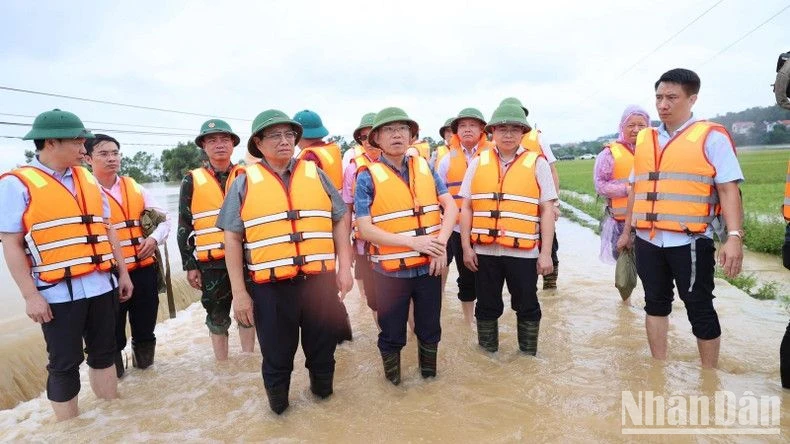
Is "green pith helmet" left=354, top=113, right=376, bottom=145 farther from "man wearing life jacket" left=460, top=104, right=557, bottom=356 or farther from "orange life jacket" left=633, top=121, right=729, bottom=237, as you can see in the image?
"orange life jacket" left=633, top=121, right=729, bottom=237

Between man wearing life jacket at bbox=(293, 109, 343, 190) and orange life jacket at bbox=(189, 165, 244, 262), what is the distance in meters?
0.71

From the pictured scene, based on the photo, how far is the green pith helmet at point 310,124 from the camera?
4.60m

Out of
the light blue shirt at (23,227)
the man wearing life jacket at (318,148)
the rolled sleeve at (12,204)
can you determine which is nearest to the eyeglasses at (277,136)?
the man wearing life jacket at (318,148)

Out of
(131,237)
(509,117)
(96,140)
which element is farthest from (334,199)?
(96,140)

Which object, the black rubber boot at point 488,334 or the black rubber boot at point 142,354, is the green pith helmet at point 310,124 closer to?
the black rubber boot at point 488,334

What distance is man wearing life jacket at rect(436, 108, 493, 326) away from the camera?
4871 mm

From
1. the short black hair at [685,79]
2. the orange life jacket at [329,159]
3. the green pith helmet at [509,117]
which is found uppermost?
the short black hair at [685,79]

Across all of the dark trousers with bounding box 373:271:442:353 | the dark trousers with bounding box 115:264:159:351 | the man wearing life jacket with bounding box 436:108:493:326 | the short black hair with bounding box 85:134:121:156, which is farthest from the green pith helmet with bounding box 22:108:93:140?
the man wearing life jacket with bounding box 436:108:493:326

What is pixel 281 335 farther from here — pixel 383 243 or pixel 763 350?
pixel 763 350

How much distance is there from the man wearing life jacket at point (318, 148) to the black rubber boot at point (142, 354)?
2.32 meters

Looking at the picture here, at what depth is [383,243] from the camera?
3.38 meters

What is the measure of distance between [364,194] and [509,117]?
1350 millimetres

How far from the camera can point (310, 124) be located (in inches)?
183

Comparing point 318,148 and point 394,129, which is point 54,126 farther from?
point 394,129
